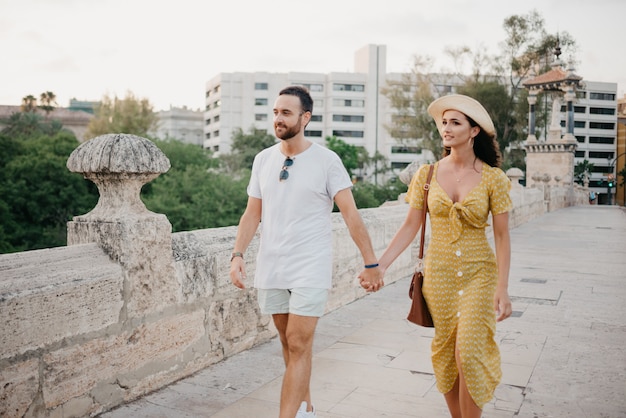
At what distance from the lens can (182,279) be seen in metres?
4.16

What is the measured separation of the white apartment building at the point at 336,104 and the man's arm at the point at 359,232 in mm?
92722

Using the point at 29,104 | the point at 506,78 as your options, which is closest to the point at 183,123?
the point at 29,104

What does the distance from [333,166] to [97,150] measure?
146cm

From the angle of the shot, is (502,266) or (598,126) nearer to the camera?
(502,266)

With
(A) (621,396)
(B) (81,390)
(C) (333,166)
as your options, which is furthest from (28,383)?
(A) (621,396)

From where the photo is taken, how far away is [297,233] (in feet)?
10.0

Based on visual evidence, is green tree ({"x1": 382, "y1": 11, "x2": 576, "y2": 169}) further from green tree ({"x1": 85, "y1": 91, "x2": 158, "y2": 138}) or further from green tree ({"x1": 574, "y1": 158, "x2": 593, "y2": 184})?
green tree ({"x1": 574, "y1": 158, "x2": 593, "y2": 184})

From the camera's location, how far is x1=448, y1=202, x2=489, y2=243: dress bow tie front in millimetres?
3010

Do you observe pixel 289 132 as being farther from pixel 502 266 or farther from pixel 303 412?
pixel 303 412

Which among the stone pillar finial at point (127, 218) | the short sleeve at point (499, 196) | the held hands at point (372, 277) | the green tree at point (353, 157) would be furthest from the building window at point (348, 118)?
the short sleeve at point (499, 196)

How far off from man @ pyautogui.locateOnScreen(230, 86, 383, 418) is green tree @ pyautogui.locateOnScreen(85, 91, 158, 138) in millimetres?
61213

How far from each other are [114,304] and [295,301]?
1.18 meters

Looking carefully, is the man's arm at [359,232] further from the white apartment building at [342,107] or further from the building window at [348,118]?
the building window at [348,118]

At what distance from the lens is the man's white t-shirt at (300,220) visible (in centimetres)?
306
